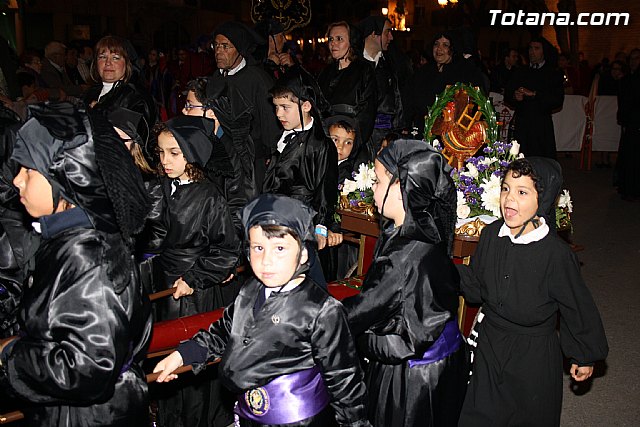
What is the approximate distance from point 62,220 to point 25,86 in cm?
942

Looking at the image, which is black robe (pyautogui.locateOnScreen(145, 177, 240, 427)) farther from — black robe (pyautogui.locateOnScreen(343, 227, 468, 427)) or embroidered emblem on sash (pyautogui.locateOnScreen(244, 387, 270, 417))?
embroidered emblem on sash (pyautogui.locateOnScreen(244, 387, 270, 417))

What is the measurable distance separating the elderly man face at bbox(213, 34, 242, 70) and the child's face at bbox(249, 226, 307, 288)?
4.86 meters

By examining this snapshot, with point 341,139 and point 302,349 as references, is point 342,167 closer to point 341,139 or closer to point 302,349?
point 341,139

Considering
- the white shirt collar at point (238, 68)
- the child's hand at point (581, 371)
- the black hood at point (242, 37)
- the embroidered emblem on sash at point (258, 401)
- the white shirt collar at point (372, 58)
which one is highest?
the black hood at point (242, 37)

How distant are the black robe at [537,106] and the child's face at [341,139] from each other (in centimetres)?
577

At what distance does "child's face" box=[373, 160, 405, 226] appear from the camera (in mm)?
3236

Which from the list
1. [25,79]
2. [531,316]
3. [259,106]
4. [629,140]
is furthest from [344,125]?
[629,140]

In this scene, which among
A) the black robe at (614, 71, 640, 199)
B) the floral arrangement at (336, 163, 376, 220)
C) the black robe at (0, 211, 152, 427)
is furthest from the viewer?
the black robe at (614, 71, 640, 199)

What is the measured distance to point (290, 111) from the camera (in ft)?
17.2

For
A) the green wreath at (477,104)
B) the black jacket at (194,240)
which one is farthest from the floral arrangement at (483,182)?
the black jacket at (194,240)

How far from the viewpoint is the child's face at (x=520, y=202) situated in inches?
147

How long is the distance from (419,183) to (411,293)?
512mm

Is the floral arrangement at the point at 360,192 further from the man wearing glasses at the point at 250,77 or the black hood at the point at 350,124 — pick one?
the man wearing glasses at the point at 250,77

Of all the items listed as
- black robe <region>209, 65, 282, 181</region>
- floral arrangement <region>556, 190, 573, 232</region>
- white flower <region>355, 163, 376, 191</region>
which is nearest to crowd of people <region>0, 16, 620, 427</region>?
white flower <region>355, 163, 376, 191</region>
